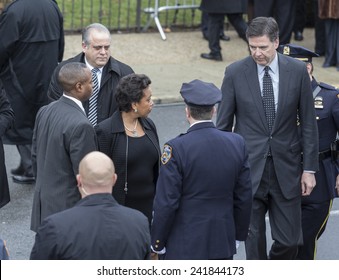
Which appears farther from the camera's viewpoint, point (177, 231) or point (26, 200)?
point (26, 200)

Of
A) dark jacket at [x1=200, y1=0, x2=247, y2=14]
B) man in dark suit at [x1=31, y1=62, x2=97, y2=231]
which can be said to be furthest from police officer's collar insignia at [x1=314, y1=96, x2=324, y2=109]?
dark jacket at [x1=200, y1=0, x2=247, y2=14]

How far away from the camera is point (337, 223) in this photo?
9430mm

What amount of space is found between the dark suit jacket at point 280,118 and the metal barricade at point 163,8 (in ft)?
28.8

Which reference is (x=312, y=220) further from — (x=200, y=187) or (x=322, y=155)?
(x=200, y=187)

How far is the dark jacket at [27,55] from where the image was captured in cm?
997

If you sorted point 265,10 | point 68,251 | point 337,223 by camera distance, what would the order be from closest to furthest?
point 68,251, point 337,223, point 265,10

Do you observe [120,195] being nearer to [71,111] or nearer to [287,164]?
[71,111]

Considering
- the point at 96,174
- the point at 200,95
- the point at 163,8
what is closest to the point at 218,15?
the point at 163,8

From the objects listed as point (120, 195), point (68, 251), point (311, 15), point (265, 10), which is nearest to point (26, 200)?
point (120, 195)

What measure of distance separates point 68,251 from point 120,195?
6.85 ft

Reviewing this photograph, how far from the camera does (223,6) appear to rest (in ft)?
48.1

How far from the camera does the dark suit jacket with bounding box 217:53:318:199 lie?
24.1 feet

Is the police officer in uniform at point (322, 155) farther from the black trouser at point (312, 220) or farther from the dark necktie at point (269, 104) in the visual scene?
the dark necktie at point (269, 104)

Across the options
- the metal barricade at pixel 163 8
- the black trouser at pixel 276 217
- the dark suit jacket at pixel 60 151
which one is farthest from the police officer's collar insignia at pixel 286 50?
the metal barricade at pixel 163 8
